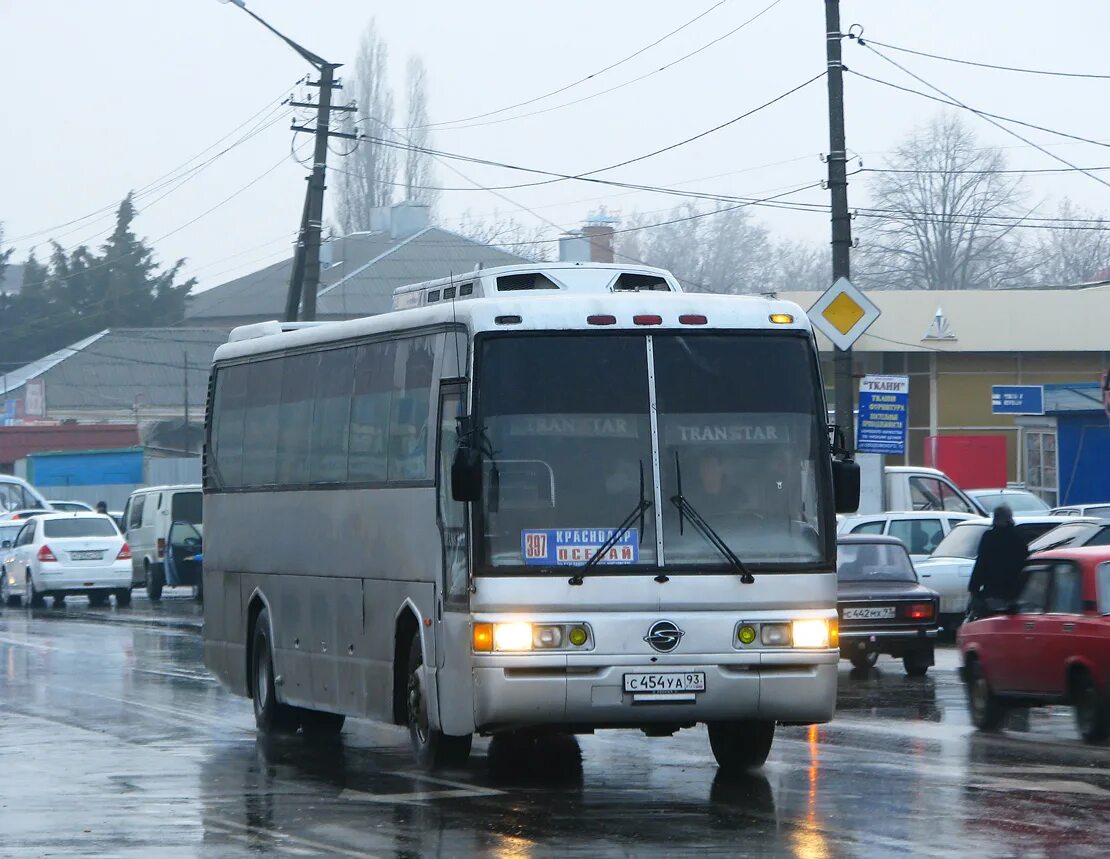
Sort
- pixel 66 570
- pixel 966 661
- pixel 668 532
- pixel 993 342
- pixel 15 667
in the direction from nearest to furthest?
pixel 668 532 < pixel 966 661 < pixel 15 667 < pixel 66 570 < pixel 993 342

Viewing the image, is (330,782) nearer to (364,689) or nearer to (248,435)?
(364,689)

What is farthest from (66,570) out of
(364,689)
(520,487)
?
(520,487)

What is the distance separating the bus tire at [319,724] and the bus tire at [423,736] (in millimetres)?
3141

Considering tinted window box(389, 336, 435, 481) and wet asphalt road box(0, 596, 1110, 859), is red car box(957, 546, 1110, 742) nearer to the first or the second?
wet asphalt road box(0, 596, 1110, 859)

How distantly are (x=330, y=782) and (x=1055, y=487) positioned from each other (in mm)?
35974

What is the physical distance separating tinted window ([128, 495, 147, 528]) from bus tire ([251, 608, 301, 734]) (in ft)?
79.3

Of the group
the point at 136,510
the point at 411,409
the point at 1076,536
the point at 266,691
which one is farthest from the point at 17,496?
the point at 411,409

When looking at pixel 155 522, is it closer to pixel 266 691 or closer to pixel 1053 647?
pixel 266 691

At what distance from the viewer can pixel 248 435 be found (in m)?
16.5

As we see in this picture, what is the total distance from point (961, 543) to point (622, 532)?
1427 cm

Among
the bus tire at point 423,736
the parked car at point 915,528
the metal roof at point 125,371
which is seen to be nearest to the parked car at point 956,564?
the parked car at point 915,528

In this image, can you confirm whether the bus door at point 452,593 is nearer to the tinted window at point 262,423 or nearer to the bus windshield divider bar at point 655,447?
the bus windshield divider bar at point 655,447

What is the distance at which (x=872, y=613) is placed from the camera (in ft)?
68.9

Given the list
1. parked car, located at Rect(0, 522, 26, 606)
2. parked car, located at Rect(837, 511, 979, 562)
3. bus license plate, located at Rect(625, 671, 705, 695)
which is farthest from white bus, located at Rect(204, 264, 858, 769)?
parked car, located at Rect(0, 522, 26, 606)
